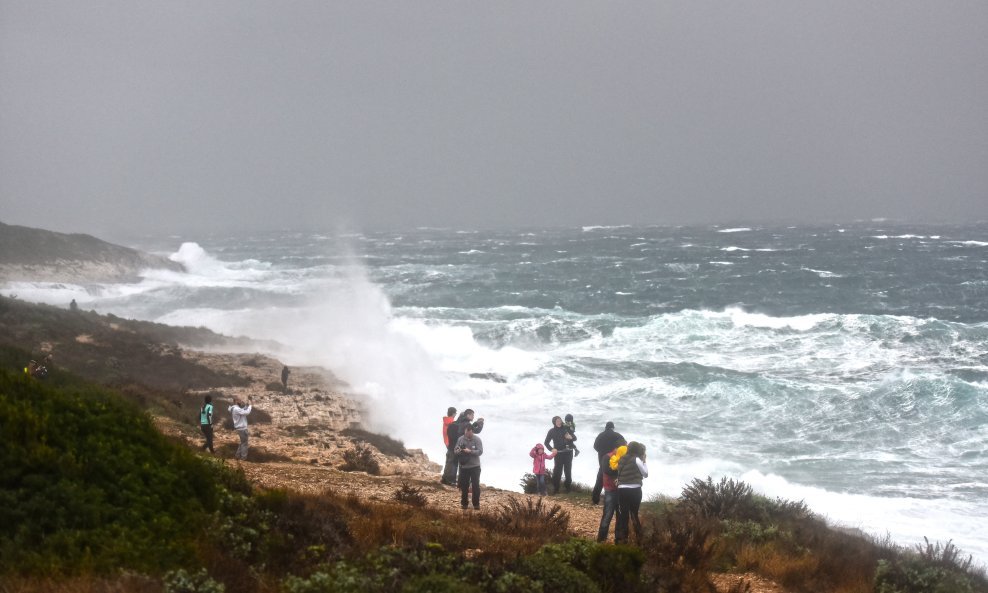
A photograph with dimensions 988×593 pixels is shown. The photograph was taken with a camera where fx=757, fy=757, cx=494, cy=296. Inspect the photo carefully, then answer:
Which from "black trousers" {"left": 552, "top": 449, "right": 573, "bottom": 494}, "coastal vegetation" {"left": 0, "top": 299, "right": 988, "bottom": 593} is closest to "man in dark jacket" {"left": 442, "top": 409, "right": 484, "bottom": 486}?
"black trousers" {"left": 552, "top": 449, "right": 573, "bottom": 494}

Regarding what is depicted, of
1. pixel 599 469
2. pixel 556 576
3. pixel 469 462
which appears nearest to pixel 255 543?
pixel 556 576

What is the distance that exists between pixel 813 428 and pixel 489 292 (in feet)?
107

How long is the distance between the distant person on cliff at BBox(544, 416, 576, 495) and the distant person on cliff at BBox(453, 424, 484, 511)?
7.45 ft

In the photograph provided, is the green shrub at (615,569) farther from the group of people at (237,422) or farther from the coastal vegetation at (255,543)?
the group of people at (237,422)

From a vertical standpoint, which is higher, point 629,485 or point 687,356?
→ point 629,485

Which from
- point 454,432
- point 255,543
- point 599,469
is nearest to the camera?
point 255,543

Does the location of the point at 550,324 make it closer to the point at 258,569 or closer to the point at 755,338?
the point at 755,338

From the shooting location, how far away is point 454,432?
41.5 ft

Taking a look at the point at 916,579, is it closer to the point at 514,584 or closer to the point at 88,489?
the point at 514,584

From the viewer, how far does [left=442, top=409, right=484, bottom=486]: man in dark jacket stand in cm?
1215

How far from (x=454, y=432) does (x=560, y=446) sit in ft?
6.23

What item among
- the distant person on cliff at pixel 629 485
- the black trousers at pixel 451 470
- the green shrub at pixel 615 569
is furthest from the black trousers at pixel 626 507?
the black trousers at pixel 451 470

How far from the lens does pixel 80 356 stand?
21125 millimetres

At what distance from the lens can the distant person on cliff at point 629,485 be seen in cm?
869
